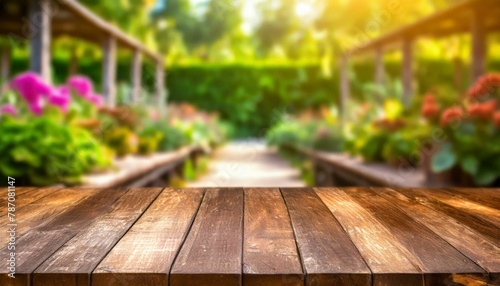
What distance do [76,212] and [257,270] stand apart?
2.32ft

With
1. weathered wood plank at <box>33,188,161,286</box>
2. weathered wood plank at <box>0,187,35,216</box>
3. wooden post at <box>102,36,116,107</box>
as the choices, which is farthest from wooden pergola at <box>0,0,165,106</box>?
weathered wood plank at <box>33,188,161,286</box>

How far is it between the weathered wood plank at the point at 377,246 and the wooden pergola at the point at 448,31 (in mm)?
3232

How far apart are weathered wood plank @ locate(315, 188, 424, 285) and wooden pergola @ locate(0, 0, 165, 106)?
3.96 m

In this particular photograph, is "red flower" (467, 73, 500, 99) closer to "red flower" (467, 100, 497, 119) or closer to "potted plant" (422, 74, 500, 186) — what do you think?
"potted plant" (422, 74, 500, 186)

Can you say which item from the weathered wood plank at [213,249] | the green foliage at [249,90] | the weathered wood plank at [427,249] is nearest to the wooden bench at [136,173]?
the weathered wood plank at [213,249]

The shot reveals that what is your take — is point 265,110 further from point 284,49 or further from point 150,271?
point 150,271

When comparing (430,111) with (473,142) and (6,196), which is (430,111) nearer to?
(473,142)

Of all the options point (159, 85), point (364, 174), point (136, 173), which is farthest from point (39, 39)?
point (159, 85)

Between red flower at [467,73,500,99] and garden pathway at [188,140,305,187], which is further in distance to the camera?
garden pathway at [188,140,305,187]

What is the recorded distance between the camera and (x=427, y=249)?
1.16 m

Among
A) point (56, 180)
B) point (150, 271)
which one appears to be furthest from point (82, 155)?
point (150, 271)

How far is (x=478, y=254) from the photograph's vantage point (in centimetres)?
113

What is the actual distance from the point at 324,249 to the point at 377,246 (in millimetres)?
119

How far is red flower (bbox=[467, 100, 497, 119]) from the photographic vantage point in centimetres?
354
